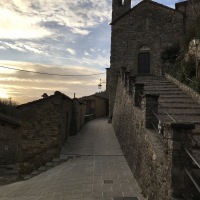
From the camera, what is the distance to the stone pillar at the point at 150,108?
33.0 feet

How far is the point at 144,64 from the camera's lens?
95.8 feet

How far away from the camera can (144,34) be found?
1144 inches

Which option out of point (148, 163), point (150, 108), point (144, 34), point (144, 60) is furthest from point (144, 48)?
point (148, 163)

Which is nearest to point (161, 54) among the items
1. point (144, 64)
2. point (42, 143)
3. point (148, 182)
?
point (144, 64)

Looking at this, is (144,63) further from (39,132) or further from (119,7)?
(39,132)

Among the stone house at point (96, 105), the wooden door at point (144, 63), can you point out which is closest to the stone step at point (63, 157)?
the wooden door at point (144, 63)

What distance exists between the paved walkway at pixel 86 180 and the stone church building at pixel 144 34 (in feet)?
45.4

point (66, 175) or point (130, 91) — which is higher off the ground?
point (130, 91)

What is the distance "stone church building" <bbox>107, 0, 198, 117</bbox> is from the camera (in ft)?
92.5

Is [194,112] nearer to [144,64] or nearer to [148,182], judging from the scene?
[148,182]

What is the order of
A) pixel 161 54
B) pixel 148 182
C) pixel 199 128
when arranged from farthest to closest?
pixel 161 54, pixel 199 128, pixel 148 182

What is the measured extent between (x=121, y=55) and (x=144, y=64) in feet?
7.95

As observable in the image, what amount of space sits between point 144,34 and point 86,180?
67.9ft

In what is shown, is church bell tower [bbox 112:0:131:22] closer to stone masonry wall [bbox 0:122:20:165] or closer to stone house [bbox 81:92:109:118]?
stone house [bbox 81:92:109:118]
